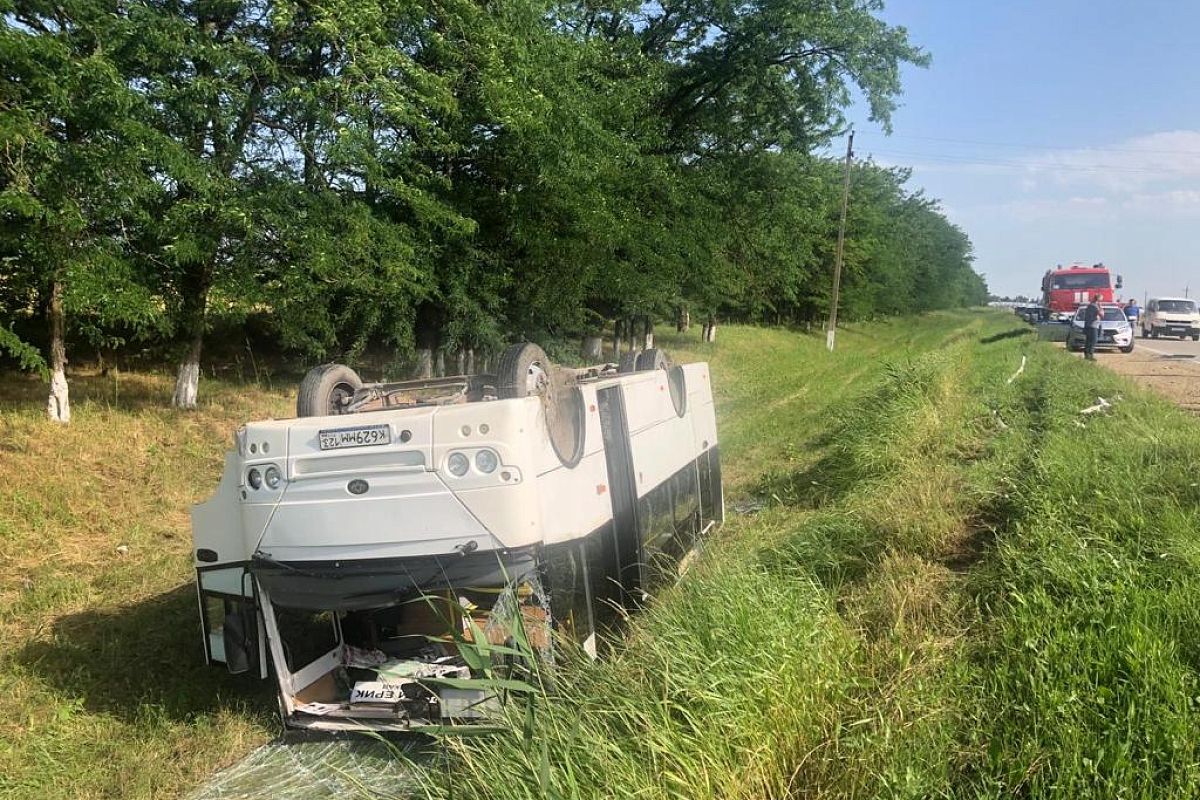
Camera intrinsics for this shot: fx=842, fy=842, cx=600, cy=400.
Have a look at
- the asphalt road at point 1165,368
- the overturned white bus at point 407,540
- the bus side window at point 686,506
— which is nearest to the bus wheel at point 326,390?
the overturned white bus at point 407,540

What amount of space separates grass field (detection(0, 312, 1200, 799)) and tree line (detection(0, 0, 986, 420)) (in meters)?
2.58

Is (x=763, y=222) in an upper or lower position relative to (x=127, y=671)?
upper

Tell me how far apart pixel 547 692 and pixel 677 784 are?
38.4 inches

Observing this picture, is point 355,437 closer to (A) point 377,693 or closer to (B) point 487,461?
(B) point 487,461

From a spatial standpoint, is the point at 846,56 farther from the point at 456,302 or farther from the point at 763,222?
the point at 456,302

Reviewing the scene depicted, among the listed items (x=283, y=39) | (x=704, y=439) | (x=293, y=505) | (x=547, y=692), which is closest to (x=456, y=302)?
(x=283, y=39)

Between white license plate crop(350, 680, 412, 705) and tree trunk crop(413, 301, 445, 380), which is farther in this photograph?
tree trunk crop(413, 301, 445, 380)

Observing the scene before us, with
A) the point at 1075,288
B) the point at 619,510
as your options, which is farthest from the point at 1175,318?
the point at 619,510

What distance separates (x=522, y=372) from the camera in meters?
4.67

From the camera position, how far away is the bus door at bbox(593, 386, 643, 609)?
16.4ft

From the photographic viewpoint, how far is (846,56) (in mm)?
20641

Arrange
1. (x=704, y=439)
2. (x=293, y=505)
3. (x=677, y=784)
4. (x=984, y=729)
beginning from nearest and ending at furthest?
(x=677, y=784) < (x=984, y=729) < (x=293, y=505) < (x=704, y=439)

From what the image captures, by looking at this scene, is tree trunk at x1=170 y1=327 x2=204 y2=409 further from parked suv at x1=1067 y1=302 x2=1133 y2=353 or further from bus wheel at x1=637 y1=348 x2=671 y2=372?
parked suv at x1=1067 y1=302 x2=1133 y2=353

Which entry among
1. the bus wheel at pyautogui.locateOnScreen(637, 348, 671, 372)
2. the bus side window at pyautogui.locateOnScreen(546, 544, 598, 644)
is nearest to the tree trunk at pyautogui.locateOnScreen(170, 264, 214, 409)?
the bus wheel at pyautogui.locateOnScreen(637, 348, 671, 372)
